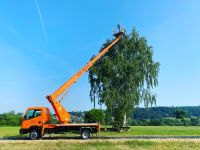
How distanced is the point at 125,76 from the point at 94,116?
7.25 meters

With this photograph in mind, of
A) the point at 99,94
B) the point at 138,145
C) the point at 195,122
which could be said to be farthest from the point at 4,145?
the point at 195,122

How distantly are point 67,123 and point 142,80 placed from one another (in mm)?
17711

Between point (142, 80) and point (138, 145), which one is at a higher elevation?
point (142, 80)

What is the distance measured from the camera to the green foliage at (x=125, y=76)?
148ft

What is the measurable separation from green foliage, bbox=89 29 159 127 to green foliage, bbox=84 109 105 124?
1544 mm

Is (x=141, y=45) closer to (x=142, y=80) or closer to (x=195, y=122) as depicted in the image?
(x=142, y=80)

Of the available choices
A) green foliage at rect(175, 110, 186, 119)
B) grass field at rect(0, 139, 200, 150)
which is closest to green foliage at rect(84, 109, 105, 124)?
grass field at rect(0, 139, 200, 150)

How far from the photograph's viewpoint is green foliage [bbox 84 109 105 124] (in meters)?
46.7

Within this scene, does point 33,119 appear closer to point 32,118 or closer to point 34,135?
point 32,118

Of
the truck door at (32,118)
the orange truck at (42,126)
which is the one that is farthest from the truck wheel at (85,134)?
the truck door at (32,118)

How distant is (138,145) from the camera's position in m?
27.8

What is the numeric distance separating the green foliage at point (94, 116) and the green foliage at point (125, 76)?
60.8 inches

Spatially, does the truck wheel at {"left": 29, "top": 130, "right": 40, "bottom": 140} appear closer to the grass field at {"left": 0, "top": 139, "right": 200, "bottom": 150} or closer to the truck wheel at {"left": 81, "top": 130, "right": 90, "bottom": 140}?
the grass field at {"left": 0, "top": 139, "right": 200, "bottom": 150}

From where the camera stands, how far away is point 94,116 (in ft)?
153
